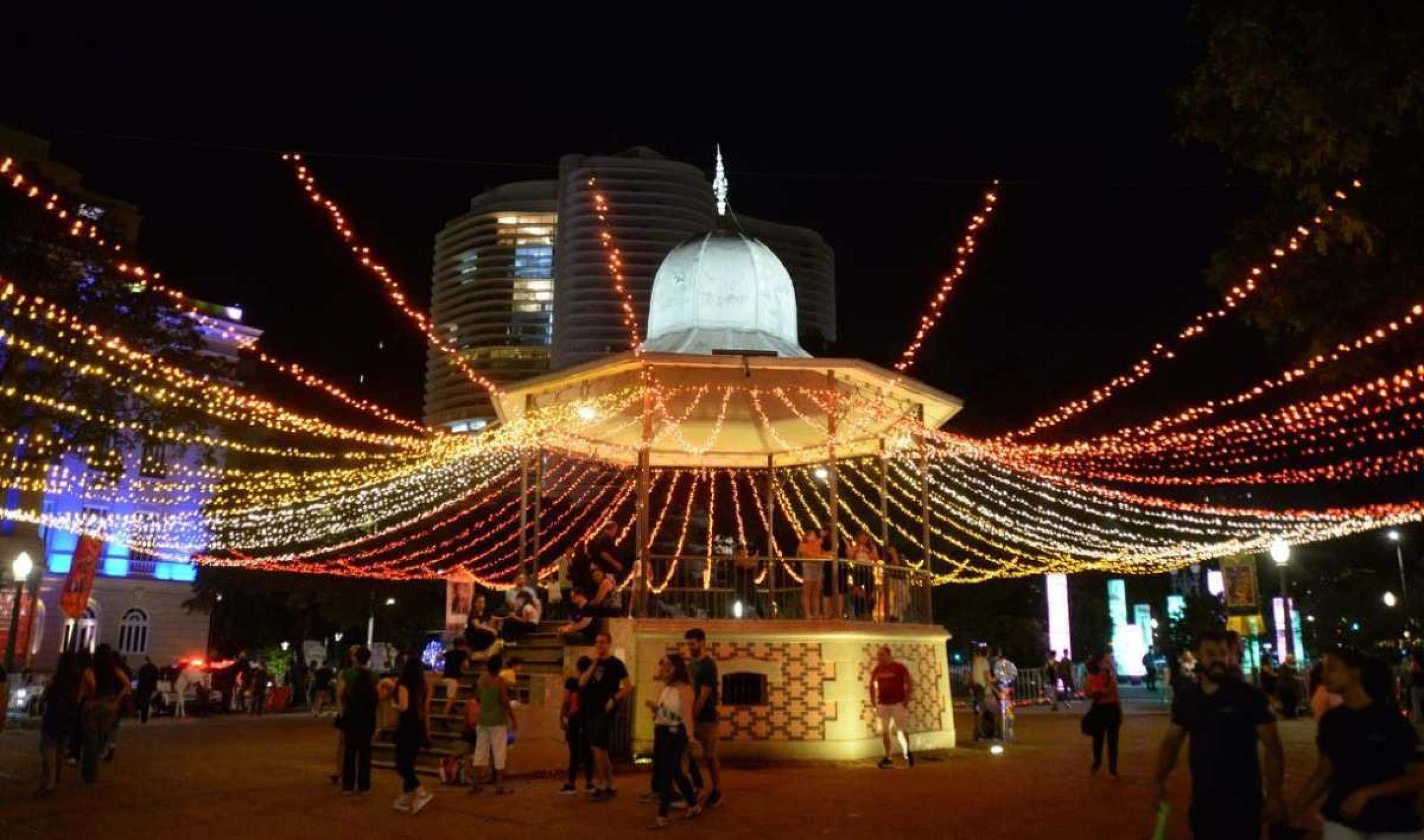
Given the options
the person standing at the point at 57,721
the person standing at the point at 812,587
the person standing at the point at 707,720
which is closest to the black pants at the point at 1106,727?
the person standing at the point at 812,587

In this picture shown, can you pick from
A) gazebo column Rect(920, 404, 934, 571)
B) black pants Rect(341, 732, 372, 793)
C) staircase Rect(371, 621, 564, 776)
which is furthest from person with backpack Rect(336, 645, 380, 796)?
gazebo column Rect(920, 404, 934, 571)

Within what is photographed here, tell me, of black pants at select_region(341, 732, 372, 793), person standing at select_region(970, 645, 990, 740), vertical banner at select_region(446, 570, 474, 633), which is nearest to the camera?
black pants at select_region(341, 732, 372, 793)

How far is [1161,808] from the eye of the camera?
5.74 meters

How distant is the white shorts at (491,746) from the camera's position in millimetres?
11305

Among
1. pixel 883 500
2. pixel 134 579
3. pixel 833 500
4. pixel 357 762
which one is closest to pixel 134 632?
pixel 134 579

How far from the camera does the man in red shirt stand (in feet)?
44.8

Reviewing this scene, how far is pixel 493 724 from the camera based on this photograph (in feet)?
37.1

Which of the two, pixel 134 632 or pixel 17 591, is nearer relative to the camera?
pixel 17 591

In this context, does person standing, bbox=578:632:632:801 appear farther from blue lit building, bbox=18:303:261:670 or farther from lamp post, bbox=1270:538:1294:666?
blue lit building, bbox=18:303:261:670

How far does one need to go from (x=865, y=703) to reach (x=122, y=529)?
3012 cm

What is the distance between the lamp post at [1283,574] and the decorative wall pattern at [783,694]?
572 inches

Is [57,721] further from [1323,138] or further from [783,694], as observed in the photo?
[1323,138]

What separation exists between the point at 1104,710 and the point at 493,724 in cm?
699

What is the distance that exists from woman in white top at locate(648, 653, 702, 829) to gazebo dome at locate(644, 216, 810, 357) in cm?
756
